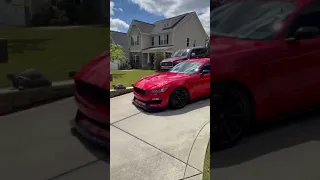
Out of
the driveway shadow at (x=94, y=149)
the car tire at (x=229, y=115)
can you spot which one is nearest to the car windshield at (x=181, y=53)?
the car tire at (x=229, y=115)

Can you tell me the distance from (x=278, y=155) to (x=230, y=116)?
53 centimetres

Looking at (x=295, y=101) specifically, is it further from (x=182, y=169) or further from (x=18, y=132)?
(x=18, y=132)

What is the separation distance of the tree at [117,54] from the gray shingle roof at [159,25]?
22 cm

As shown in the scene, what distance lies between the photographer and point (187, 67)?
1549mm

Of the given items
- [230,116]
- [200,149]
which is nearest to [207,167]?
[200,149]

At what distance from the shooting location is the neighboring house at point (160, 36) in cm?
150

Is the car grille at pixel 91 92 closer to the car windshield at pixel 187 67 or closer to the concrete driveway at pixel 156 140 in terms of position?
the concrete driveway at pixel 156 140

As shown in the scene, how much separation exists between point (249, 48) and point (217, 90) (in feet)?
1.19

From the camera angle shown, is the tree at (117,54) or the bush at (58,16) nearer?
the bush at (58,16)

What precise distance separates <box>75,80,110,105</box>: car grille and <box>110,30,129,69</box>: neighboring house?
179 mm

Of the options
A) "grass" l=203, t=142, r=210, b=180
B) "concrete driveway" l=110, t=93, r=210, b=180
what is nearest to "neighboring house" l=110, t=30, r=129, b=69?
"concrete driveway" l=110, t=93, r=210, b=180

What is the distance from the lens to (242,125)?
60.4 inches

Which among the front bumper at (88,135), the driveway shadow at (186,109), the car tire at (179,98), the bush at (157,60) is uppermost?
the bush at (157,60)

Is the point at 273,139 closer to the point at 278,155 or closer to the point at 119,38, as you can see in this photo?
the point at 278,155
